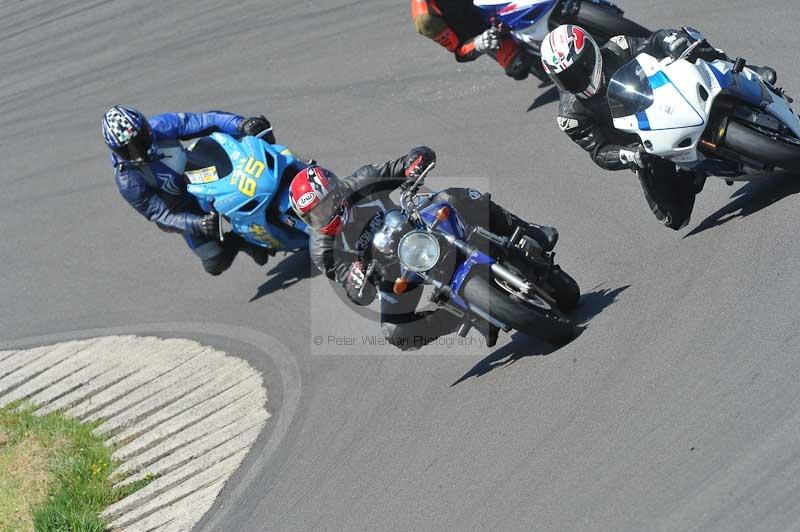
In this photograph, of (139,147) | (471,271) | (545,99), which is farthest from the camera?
(545,99)

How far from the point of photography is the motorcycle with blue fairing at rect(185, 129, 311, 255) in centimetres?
1065

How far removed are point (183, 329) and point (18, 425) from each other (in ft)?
6.08

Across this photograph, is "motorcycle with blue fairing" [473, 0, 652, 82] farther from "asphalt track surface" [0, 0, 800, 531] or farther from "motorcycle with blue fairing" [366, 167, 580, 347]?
"motorcycle with blue fairing" [366, 167, 580, 347]

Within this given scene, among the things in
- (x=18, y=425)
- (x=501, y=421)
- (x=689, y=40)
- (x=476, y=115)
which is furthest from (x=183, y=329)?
(x=689, y=40)

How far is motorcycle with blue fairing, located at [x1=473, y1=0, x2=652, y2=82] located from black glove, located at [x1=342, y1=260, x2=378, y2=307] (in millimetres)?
3757

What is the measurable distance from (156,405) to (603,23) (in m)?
5.39

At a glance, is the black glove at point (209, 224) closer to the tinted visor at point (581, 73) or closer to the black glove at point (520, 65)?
the black glove at point (520, 65)

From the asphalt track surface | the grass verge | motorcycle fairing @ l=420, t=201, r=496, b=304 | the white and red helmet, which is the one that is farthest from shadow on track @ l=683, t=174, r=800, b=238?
the grass verge

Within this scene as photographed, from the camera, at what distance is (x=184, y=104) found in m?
14.9

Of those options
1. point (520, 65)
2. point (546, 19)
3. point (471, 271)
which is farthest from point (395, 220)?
point (520, 65)

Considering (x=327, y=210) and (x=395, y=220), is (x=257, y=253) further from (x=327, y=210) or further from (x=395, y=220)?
(x=395, y=220)

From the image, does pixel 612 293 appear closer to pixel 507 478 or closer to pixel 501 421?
pixel 501 421

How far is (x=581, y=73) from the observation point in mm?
8352

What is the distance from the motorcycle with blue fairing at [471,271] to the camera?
7551 millimetres
